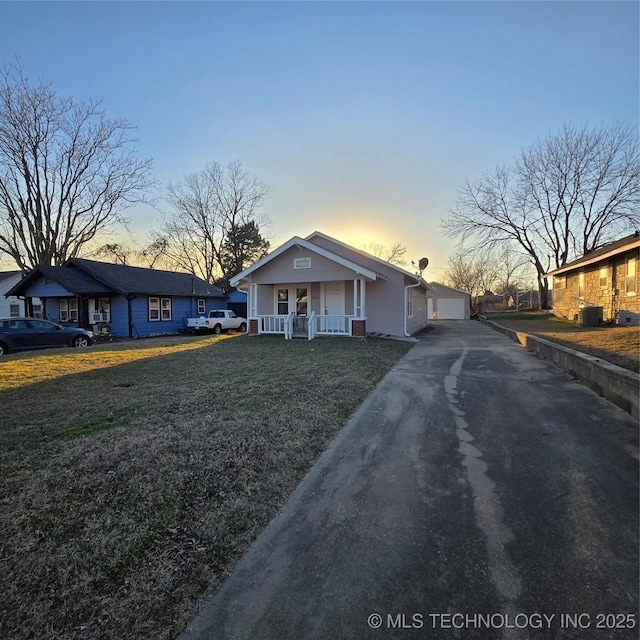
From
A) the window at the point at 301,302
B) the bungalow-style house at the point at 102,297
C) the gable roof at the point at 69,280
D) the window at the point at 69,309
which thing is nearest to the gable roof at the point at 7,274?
the bungalow-style house at the point at 102,297

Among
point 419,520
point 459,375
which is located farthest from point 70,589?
point 459,375

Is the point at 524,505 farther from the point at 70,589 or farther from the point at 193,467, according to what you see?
the point at 70,589

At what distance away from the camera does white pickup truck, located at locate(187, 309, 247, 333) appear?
22875 millimetres

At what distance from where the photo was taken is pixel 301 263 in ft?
54.6

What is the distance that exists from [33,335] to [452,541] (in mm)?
17631

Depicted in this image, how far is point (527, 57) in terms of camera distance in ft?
31.2

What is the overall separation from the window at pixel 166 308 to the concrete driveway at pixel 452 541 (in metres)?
21.8

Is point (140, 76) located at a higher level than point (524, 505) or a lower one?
higher

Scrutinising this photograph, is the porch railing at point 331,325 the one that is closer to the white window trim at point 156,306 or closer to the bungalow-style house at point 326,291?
the bungalow-style house at point 326,291

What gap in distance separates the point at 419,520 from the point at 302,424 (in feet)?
7.43

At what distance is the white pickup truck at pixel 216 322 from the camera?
22.9 metres

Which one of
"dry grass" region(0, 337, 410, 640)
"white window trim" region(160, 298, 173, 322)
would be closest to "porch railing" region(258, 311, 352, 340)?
"dry grass" region(0, 337, 410, 640)

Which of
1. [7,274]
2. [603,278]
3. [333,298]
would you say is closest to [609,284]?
[603,278]

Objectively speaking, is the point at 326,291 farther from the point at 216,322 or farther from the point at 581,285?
the point at 581,285
